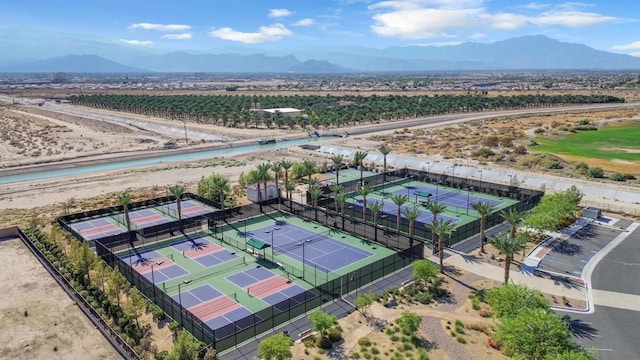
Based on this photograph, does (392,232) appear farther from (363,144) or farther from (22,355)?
(363,144)

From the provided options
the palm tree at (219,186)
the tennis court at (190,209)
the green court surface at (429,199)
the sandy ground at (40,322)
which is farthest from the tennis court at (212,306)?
the green court surface at (429,199)

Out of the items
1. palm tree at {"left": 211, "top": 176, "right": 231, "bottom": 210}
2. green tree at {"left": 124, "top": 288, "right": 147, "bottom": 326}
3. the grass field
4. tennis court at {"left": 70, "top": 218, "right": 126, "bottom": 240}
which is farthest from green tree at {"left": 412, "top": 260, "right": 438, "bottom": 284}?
the grass field

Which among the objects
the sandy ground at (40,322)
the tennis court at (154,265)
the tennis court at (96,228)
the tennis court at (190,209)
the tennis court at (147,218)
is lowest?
the sandy ground at (40,322)

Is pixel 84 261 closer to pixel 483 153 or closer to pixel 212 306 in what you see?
pixel 212 306

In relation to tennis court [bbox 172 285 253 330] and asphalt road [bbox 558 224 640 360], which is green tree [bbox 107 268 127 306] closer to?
tennis court [bbox 172 285 253 330]

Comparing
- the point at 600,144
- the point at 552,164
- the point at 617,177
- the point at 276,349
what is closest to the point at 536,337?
the point at 276,349

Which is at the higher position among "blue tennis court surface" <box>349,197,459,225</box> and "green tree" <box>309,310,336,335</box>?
"green tree" <box>309,310,336,335</box>

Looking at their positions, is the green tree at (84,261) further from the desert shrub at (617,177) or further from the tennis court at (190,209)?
the desert shrub at (617,177)
